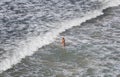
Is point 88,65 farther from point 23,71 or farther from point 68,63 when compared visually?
point 23,71

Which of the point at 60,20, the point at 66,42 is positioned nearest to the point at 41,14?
the point at 60,20

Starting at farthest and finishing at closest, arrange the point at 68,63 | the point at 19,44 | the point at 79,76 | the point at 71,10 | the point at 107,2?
the point at 107,2
the point at 71,10
the point at 19,44
the point at 68,63
the point at 79,76

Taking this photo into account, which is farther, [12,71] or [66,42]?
[66,42]

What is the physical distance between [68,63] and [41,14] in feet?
22.9

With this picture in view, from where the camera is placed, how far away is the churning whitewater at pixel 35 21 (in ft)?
51.9

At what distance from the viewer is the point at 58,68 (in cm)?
1414

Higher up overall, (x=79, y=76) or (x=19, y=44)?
(x=19, y=44)

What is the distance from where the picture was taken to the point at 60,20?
65.4ft

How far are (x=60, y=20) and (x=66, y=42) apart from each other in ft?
11.4

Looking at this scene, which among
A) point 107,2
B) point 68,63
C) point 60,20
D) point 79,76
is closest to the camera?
point 79,76

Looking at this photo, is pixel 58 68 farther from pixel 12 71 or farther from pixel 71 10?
pixel 71 10

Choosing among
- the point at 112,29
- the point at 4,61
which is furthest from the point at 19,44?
the point at 112,29

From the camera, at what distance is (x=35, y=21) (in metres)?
19.6

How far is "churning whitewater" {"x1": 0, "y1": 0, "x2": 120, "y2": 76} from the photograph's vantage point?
51.9 ft
